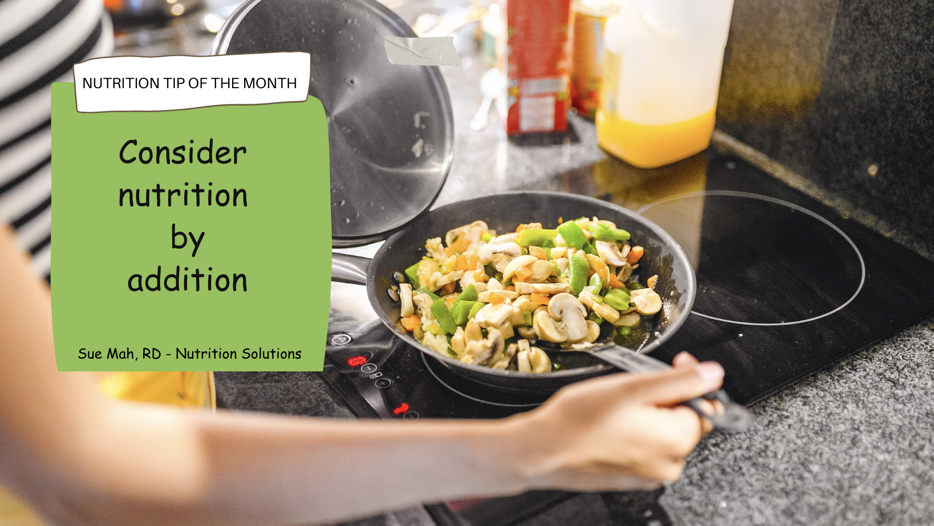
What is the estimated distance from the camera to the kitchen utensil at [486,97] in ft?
4.21

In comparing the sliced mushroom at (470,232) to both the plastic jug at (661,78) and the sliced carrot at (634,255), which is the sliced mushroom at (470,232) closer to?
the sliced carrot at (634,255)

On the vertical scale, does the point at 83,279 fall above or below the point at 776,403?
above

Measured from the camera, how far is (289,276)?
2.32 feet

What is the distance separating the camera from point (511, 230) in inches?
36.5

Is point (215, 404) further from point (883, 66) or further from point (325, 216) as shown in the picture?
point (883, 66)

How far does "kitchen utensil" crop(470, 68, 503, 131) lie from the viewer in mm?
1284

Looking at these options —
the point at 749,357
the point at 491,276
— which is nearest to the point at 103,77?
the point at 491,276

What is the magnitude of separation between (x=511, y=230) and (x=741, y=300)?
0.32 metres

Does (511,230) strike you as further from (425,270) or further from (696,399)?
(696,399)

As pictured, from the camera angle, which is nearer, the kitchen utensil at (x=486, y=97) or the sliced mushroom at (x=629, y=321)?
the sliced mushroom at (x=629, y=321)

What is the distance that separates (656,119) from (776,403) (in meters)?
0.57

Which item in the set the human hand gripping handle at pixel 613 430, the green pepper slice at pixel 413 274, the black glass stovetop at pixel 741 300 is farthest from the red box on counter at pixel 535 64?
the human hand gripping handle at pixel 613 430

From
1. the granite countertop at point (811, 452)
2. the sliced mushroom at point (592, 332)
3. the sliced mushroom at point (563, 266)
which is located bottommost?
the granite countertop at point (811, 452)

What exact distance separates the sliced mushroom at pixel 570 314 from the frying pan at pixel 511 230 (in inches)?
1.0
